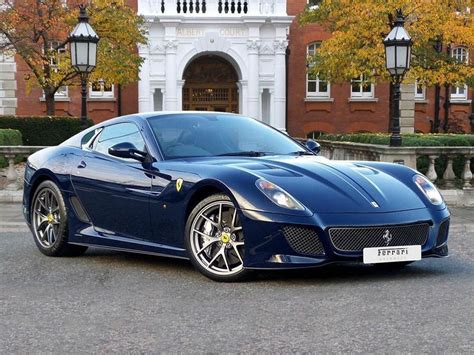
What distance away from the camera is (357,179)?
6.17 metres

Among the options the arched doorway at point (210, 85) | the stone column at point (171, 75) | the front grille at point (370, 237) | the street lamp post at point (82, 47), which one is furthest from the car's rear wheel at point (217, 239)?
the arched doorway at point (210, 85)

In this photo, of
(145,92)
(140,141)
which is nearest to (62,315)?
(140,141)

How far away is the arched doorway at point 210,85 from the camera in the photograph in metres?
37.0

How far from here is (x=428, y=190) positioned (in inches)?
252

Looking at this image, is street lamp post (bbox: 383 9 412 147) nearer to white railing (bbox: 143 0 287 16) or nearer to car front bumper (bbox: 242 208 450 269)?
car front bumper (bbox: 242 208 450 269)

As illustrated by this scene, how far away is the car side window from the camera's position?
276 inches

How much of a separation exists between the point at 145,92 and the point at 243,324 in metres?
29.8

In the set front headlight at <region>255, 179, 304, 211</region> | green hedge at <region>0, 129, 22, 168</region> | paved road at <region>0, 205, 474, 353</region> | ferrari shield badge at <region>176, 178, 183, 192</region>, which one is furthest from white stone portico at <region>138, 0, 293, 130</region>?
front headlight at <region>255, 179, 304, 211</region>

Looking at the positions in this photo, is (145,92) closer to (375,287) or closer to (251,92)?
(251,92)

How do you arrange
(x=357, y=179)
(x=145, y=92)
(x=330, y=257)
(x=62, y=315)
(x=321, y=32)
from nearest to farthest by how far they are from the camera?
(x=62, y=315) < (x=330, y=257) < (x=357, y=179) < (x=145, y=92) < (x=321, y=32)

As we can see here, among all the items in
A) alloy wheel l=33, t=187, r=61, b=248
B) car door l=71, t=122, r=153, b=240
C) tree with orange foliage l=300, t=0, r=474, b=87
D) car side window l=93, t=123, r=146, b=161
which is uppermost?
tree with orange foliage l=300, t=0, r=474, b=87

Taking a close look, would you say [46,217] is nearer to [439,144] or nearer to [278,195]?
[278,195]

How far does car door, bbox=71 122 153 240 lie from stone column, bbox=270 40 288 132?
26857 millimetres

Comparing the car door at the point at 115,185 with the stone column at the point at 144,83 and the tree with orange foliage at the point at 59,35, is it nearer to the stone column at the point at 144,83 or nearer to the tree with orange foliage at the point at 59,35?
the tree with orange foliage at the point at 59,35
